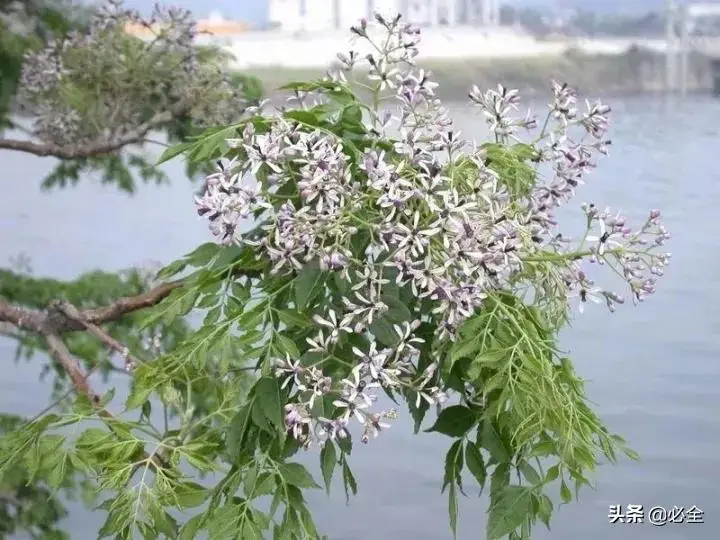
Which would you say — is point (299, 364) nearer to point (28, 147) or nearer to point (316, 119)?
point (316, 119)

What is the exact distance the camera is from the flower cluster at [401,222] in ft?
2.25

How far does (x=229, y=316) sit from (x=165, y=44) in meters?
1.02

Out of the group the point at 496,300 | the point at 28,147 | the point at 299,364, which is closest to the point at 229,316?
the point at 299,364

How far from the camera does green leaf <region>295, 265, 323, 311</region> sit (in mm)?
705

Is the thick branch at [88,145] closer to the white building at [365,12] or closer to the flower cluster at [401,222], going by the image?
the white building at [365,12]

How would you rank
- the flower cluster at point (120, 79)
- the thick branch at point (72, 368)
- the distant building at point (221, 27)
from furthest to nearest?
the distant building at point (221, 27)
the flower cluster at point (120, 79)
the thick branch at point (72, 368)

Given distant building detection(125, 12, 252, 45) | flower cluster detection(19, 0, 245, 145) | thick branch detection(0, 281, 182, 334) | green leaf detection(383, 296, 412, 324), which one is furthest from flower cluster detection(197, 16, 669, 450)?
distant building detection(125, 12, 252, 45)

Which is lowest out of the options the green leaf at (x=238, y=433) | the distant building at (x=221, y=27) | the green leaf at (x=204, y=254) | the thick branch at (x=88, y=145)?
the green leaf at (x=238, y=433)

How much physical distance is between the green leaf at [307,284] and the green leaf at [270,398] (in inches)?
2.1

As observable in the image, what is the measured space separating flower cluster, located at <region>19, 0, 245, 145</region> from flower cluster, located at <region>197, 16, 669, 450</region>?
0.89 metres

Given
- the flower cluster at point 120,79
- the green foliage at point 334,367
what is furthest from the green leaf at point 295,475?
the flower cluster at point 120,79

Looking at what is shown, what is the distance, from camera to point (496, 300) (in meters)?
0.72

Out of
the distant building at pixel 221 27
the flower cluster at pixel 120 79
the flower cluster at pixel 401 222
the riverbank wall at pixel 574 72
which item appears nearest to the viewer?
Result: the flower cluster at pixel 401 222

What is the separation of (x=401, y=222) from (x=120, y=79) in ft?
3.32
